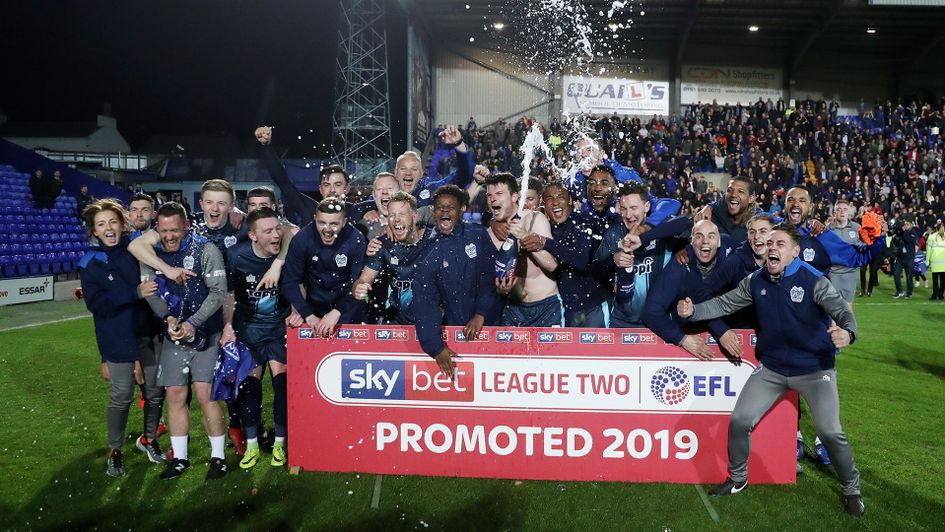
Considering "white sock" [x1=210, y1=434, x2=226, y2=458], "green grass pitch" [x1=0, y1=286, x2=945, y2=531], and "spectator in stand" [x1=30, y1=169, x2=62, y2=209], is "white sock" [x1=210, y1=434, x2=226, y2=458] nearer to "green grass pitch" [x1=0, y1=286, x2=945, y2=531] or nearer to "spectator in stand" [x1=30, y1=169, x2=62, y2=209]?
"green grass pitch" [x1=0, y1=286, x2=945, y2=531]

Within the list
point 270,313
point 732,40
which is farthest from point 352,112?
point 270,313

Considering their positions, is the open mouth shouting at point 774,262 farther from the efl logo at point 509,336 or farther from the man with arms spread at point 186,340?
the man with arms spread at point 186,340

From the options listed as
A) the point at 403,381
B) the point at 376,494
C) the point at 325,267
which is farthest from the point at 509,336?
the point at 325,267

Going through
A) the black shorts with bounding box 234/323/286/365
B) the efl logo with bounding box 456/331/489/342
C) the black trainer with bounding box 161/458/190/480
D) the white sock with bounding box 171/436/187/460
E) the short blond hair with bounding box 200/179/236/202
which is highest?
the short blond hair with bounding box 200/179/236/202

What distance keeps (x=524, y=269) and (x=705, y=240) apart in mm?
1454

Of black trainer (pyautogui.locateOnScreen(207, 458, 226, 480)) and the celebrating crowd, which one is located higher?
the celebrating crowd

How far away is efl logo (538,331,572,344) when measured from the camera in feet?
14.7

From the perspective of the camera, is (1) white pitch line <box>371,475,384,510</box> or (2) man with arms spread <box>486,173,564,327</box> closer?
(1) white pitch line <box>371,475,384,510</box>

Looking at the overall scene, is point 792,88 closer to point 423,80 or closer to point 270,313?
point 423,80

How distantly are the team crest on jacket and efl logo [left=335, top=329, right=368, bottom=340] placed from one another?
3.05 m

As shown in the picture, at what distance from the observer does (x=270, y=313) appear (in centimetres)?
499

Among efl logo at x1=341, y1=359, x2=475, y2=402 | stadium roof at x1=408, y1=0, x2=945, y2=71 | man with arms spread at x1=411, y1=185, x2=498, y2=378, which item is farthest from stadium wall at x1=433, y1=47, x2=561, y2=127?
efl logo at x1=341, y1=359, x2=475, y2=402

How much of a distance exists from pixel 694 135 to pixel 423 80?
12.2 meters

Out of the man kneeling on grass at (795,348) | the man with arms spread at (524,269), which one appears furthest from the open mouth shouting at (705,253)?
the man with arms spread at (524,269)
